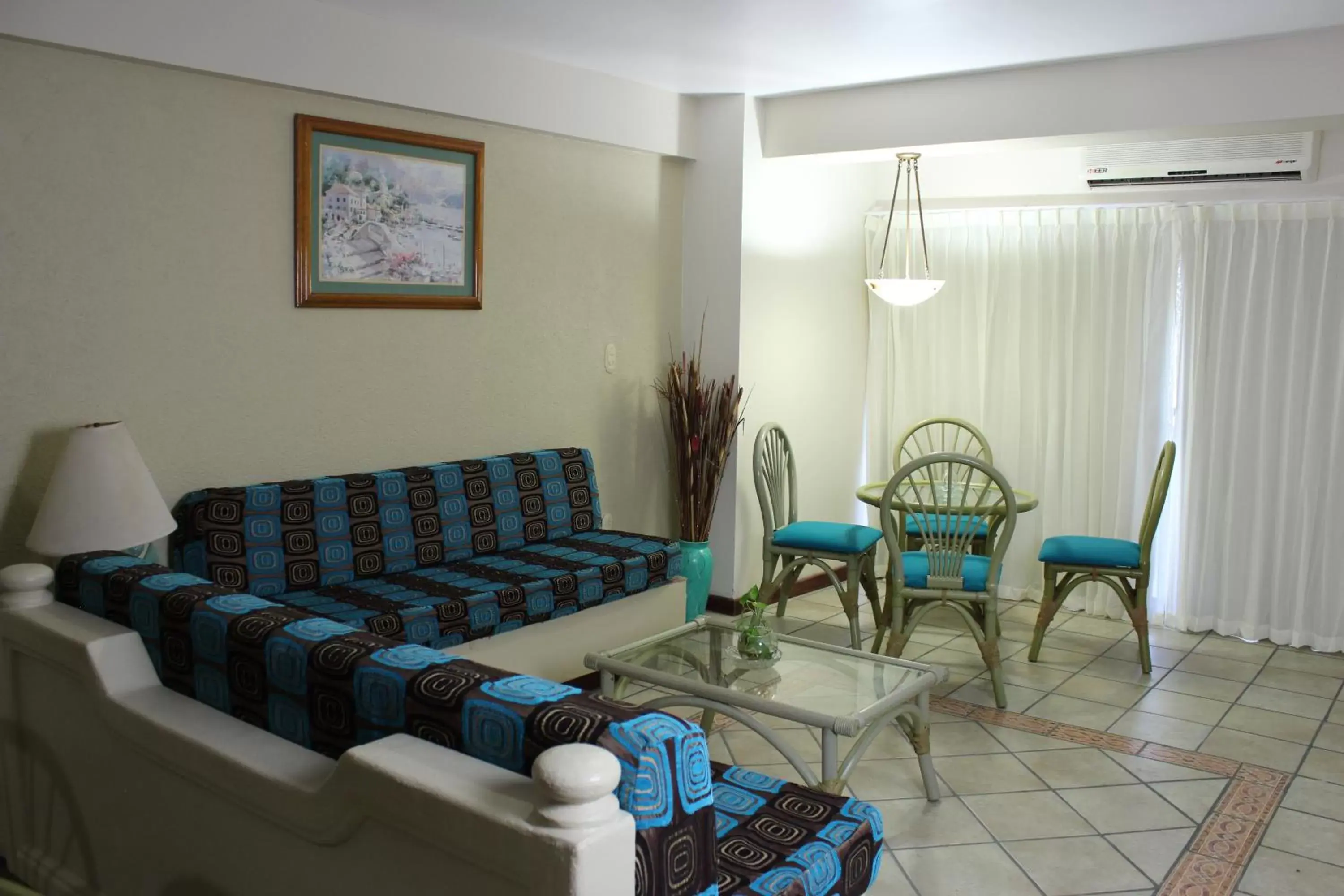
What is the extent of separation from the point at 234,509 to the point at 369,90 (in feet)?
5.08

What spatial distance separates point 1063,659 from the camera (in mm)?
4703

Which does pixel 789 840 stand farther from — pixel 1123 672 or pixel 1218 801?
pixel 1123 672

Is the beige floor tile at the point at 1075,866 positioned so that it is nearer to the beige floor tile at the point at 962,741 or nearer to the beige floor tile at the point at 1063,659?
the beige floor tile at the point at 962,741

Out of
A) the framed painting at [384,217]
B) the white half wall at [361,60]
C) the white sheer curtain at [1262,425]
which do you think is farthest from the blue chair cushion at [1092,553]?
the framed painting at [384,217]

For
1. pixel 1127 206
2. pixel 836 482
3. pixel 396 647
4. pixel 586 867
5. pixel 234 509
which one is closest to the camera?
pixel 586 867

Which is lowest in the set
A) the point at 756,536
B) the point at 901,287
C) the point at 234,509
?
the point at 756,536

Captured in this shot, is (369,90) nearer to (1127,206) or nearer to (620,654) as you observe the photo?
(620,654)

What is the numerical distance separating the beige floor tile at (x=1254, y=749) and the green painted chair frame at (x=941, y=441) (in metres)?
1.82

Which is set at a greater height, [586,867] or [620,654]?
[586,867]

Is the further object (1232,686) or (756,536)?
(756,536)

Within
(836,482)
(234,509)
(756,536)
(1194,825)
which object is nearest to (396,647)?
(234,509)

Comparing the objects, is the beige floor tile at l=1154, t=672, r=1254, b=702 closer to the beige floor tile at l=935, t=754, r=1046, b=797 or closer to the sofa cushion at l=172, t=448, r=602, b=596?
the beige floor tile at l=935, t=754, r=1046, b=797

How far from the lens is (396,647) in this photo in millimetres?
1910

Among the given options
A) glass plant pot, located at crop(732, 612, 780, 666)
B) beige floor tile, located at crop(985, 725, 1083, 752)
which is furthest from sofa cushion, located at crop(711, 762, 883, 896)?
beige floor tile, located at crop(985, 725, 1083, 752)
